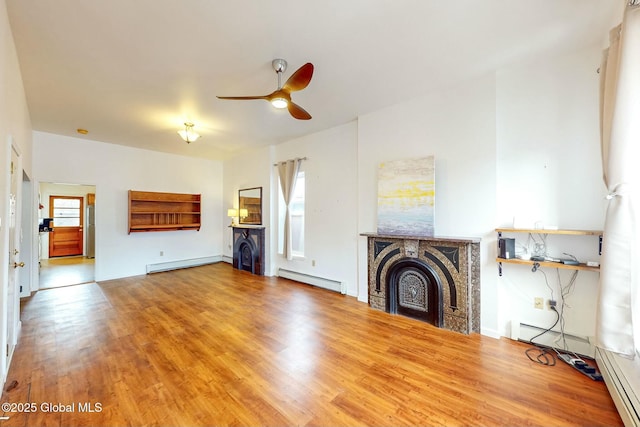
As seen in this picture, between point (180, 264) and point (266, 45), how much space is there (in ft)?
19.2

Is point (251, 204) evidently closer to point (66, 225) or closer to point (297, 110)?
point (297, 110)

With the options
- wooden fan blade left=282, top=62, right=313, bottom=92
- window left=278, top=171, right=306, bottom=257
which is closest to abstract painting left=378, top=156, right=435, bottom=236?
wooden fan blade left=282, top=62, right=313, bottom=92

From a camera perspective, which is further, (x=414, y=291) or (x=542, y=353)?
(x=414, y=291)

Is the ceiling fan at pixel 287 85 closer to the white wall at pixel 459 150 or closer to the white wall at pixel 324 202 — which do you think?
the white wall at pixel 459 150

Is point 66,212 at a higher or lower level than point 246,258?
higher

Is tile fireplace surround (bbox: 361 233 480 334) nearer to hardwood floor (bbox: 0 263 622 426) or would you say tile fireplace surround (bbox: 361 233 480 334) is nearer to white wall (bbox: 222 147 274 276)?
hardwood floor (bbox: 0 263 622 426)

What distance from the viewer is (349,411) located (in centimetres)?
180

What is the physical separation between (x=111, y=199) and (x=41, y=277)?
7.54 feet

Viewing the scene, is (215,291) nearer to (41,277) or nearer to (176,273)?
(176,273)

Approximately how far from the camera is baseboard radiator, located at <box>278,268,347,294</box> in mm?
4528

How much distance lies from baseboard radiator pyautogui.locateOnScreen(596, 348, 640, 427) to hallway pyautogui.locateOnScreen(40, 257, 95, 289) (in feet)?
25.0

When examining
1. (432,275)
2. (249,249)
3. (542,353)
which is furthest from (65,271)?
(542,353)

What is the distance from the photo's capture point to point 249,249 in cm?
611

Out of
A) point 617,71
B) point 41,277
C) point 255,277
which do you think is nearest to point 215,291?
point 255,277
